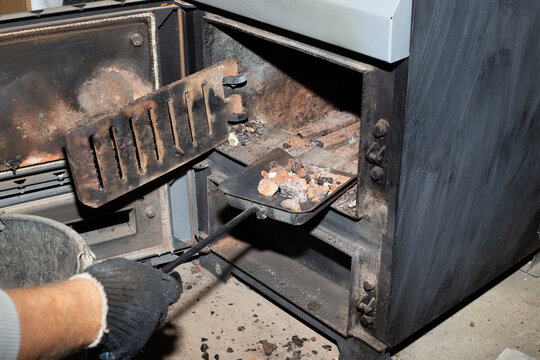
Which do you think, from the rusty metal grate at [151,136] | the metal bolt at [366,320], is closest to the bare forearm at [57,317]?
the rusty metal grate at [151,136]

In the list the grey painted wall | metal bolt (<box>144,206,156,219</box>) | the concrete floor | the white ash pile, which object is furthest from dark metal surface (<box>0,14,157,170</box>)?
the grey painted wall

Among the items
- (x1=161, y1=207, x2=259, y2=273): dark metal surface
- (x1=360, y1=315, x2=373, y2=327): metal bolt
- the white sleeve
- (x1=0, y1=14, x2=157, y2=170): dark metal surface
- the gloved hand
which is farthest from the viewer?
(x1=360, y1=315, x2=373, y2=327): metal bolt

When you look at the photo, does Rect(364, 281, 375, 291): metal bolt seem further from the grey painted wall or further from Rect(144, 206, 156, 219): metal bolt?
Rect(144, 206, 156, 219): metal bolt

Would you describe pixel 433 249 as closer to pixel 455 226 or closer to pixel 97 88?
pixel 455 226

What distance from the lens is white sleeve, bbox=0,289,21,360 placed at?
4.83 ft

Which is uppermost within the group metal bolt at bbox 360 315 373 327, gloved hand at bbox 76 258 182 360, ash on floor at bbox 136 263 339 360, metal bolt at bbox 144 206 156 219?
gloved hand at bbox 76 258 182 360

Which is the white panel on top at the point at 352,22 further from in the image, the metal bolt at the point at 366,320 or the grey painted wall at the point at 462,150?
the metal bolt at the point at 366,320

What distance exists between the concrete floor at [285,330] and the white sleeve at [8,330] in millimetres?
1101

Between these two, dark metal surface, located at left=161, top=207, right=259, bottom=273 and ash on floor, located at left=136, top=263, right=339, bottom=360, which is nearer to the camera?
dark metal surface, located at left=161, top=207, right=259, bottom=273

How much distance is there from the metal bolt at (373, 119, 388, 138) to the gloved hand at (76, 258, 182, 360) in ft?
2.43

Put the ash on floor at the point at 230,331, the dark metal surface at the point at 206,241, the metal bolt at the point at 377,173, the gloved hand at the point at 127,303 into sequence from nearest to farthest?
the gloved hand at the point at 127,303 < the dark metal surface at the point at 206,241 < the metal bolt at the point at 377,173 < the ash on floor at the point at 230,331

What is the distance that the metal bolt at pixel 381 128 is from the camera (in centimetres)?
198

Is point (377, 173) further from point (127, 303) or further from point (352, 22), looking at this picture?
point (127, 303)

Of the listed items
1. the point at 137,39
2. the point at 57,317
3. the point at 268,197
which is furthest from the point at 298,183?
the point at 57,317
